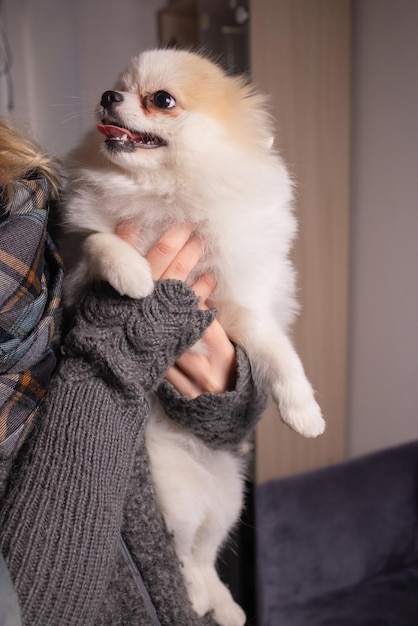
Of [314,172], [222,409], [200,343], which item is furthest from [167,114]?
[314,172]

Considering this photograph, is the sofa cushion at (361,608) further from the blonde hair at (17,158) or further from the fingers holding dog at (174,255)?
the blonde hair at (17,158)

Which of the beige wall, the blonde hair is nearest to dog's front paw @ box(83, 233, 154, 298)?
the blonde hair

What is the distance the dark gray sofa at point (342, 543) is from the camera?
6.64ft

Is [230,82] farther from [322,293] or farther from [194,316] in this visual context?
[322,293]

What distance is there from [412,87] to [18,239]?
2.02 metres

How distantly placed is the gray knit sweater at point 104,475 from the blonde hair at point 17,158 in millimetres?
202

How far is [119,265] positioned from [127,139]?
0.72 feet

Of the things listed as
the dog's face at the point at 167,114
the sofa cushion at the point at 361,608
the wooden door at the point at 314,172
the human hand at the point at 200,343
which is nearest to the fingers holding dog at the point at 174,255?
the human hand at the point at 200,343

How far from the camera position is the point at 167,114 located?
0.96 m

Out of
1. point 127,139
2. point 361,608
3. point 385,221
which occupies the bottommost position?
point 361,608

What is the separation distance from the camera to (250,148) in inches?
40.9

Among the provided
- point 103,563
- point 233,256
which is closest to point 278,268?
point 233,256

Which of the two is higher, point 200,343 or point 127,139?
point 127,139

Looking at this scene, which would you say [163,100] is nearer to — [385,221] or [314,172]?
[314,172]
